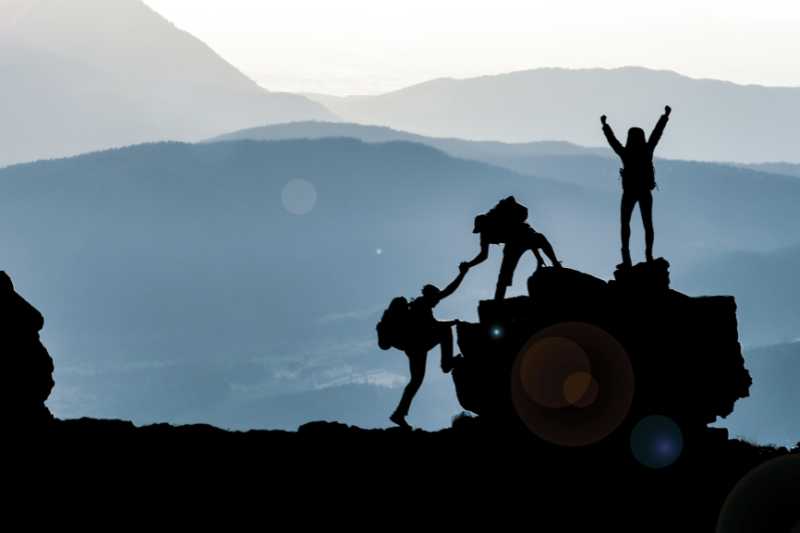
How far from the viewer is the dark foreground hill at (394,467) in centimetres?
1352

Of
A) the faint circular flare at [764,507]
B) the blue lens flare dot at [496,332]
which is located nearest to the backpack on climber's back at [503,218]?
the blue lens flare dot at [496,332]

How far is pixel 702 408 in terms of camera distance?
1670cm

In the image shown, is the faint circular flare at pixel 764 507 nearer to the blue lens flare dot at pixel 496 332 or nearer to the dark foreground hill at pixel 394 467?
the dark foreground hill at pixel 394 467

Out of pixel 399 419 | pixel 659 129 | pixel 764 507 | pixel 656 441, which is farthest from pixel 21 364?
pixel 764 507

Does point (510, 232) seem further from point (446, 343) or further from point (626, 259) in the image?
point (446, 343)

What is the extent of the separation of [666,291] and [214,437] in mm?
8216

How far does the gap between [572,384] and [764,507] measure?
7563 millimetres

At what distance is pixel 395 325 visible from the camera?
681 inches

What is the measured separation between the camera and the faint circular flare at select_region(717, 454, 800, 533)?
928 centimetres

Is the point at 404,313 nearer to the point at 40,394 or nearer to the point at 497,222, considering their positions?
the point at 497,222

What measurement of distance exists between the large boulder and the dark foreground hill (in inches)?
4.5

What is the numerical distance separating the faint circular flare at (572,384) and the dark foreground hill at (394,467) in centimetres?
7

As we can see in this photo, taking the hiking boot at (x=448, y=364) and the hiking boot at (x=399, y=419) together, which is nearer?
the hiking boot at (x=399, y=419)

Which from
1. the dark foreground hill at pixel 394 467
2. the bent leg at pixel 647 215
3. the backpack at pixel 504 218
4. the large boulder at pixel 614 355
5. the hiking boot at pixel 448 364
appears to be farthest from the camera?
the hiking boot at pixel 448 364
